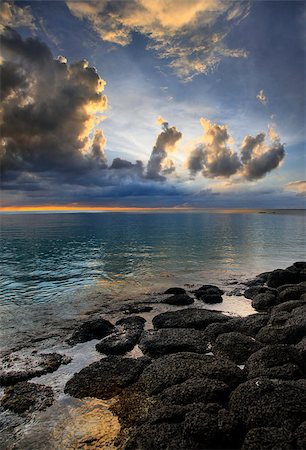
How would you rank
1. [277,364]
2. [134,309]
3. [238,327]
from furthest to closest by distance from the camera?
[134,309]
[238,327]
[277,364]

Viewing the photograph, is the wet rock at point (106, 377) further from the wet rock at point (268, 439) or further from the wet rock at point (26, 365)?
the wet rock at point (268, 439)

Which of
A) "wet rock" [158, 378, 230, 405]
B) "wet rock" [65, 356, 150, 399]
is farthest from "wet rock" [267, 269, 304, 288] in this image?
"wet rock" [158, 378, 230, 405]

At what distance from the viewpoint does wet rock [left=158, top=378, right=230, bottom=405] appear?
865 cm

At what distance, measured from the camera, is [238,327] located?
49.4ft

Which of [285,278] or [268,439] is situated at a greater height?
[268,439]

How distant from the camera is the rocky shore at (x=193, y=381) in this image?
7355mm

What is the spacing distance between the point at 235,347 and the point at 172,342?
9.07 ft

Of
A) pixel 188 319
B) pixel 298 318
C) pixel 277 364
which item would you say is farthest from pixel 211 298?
pixel 277 364

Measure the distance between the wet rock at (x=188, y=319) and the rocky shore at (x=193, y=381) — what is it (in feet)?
0.18

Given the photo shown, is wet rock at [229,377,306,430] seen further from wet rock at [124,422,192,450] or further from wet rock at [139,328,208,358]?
wet rock at [139,328,208,358]

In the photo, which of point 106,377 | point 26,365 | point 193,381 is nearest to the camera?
point 193,381

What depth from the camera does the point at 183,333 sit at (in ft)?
47.3

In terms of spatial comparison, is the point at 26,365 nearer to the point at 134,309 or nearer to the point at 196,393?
the point at 196,393

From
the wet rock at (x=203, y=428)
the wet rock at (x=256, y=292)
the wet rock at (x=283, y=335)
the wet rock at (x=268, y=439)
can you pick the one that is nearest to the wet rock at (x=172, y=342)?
the wet rock at (x=283, y=335)
